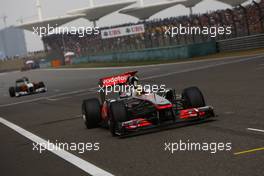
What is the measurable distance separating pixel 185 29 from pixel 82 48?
166 ft

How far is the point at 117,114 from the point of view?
432 inches

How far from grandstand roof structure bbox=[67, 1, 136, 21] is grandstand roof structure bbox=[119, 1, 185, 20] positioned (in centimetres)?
113

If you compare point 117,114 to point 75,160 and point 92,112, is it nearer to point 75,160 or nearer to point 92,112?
point 92,112

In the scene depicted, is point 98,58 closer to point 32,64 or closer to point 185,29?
point 185,29

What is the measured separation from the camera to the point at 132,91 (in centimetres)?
1207

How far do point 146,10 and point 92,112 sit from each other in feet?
274

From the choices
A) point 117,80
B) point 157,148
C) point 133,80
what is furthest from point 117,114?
point 157,148

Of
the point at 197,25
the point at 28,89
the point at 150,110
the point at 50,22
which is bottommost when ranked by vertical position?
the point at 28,89

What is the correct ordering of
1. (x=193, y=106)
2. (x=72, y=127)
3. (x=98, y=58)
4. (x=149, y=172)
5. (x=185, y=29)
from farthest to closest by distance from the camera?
(x=98, y=58)
(x=185, y=29)
(x=72, y=127)
(x=193, y=106)
(x=149, y=172)

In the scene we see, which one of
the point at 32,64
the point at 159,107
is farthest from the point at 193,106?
the point at 32,64

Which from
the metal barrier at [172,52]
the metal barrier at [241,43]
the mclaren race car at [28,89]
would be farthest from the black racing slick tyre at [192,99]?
the metal barrier at [172,52]

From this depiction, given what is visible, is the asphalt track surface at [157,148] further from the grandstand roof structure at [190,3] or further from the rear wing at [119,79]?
the grandstand roof structure at [190,3]

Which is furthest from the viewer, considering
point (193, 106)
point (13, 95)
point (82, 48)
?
point (82, 48)

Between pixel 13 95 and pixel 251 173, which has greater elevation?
pixel 251 173
